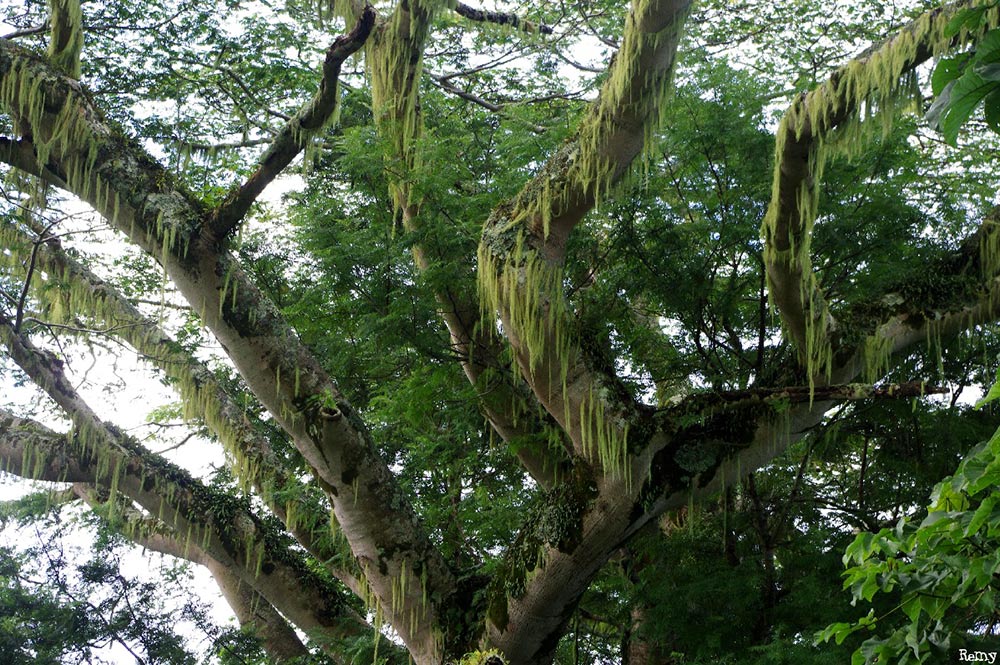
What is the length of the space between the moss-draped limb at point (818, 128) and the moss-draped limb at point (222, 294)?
8.10 ft

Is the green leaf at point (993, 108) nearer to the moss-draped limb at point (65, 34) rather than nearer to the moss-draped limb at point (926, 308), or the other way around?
the moss-draped limb at point (926, 308)

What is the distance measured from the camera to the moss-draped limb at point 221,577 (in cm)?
845

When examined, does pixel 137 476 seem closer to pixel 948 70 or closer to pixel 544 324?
pixel 544 324

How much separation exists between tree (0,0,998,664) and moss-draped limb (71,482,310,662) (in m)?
0.03

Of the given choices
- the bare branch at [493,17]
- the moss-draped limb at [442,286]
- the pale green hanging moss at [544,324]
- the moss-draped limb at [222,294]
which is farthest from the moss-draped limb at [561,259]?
the bare branch at [493,17]

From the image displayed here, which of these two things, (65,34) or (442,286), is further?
(442,286)

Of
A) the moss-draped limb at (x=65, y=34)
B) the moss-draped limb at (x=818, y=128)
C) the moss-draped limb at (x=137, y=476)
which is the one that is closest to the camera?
the moss-draped limb at (x=818, y=128)

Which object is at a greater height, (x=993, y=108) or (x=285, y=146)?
(x=285, y=146)

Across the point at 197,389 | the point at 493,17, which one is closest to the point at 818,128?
the point at 493,17

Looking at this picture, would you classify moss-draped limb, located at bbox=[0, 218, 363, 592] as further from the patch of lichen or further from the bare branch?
the bare branch

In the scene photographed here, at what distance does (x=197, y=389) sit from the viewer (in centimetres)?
746

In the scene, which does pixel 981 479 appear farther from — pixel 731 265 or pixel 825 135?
pixel 731 265

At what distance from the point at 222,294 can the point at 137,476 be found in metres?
1.62

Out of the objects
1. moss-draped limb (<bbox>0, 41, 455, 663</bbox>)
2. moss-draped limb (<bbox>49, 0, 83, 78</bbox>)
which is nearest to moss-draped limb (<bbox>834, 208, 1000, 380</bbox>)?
moss-draped limb (<bbox>0, 41, 455, 663</bbox>)
